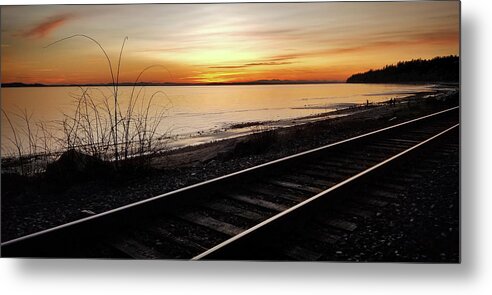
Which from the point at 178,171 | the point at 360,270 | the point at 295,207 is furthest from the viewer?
the point at 178,171

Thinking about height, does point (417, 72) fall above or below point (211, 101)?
above

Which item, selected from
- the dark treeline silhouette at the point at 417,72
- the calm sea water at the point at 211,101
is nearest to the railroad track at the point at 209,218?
the dark treeline silhouette at the point at 417,72

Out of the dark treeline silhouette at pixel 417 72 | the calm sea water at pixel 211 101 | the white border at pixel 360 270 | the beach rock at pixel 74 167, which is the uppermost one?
the dark treeline silhouette at pixel 417 72

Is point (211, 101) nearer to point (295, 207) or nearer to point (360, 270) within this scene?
point (295, 207)

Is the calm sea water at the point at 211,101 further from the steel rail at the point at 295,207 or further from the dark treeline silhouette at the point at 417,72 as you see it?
the steel rail at the point at 295,207

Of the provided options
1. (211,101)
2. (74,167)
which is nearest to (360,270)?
(211,101)
